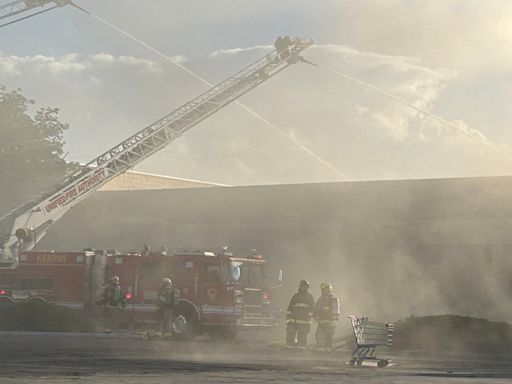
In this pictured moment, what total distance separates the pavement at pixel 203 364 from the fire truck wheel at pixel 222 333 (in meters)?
1.40

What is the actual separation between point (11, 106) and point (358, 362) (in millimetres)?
31781

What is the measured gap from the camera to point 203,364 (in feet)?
49.0

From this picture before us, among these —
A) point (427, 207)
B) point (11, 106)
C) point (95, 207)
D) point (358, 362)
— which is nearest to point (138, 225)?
point (95, 207)

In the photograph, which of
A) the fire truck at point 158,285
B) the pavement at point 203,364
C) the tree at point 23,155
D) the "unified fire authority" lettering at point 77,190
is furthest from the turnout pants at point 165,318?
the tree at point 23,155

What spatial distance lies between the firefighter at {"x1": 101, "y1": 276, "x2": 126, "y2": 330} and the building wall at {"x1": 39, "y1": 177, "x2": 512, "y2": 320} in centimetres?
930

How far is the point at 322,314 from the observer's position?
17.9 meters

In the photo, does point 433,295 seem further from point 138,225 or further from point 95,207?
point 95,207

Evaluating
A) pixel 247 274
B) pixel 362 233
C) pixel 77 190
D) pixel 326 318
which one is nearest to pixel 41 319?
pixel 247 274

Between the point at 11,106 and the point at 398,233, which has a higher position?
the point at 11,106

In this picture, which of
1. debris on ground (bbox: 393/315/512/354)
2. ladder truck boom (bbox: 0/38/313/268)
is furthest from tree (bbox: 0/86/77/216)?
debris on ground (bbox: 393/315/512/354)

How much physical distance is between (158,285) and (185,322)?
4.55 feet

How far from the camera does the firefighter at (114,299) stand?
2308 cm

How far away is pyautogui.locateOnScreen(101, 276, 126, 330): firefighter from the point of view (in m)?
23.1

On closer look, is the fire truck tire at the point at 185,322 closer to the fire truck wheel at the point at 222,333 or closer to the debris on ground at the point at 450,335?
the fire truck wheel at the point at 222,333
